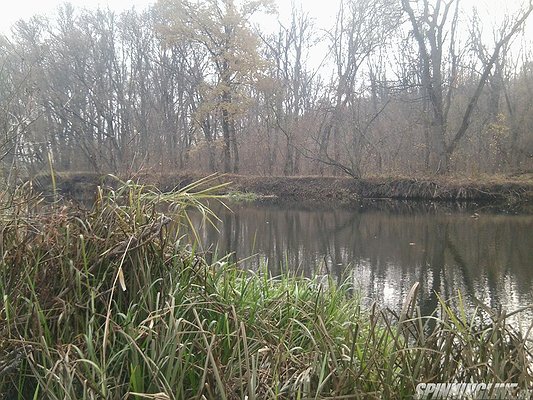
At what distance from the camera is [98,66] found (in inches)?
1235

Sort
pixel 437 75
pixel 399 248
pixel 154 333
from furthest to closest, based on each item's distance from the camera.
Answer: pixel 437 75 < pixel 399 248 < pixel 154 333

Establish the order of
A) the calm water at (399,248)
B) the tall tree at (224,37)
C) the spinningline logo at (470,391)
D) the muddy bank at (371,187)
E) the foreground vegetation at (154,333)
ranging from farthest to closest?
the tall tree at (224,37) < the muddy bank at (371,187) < the calm water at (399,248) < the foreground vegetation at (154,333) < the spinningline logo at (470,391)

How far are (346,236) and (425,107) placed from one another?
15.8 m

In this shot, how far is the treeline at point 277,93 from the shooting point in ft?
75.3

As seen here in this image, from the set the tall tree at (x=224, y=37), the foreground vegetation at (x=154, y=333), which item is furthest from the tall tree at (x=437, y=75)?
the foreground vegetation at (x=154, y=333)

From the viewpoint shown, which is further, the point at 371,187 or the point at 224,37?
the point at 224,37

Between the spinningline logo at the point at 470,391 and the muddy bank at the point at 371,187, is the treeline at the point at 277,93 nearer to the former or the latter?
the muddy bank at the point at 371,187

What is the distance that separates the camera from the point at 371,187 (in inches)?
968

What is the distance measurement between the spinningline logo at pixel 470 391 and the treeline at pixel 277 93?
1980 cm

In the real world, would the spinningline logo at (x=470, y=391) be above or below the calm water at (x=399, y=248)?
above

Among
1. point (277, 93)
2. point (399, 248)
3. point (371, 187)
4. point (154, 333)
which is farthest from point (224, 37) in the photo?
point (154, 333)

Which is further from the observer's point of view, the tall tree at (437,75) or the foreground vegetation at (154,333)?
the tall tree at (437,75)

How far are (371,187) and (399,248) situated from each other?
14233mm

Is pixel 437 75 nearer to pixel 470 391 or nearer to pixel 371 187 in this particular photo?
pixel 371 187
